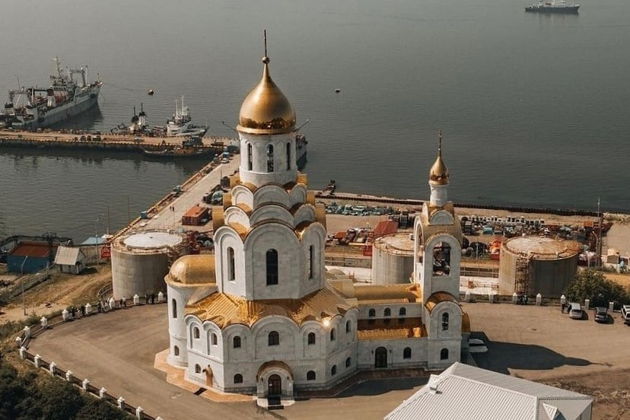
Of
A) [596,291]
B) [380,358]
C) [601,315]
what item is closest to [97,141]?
[380,358]

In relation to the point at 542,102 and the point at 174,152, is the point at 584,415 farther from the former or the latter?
the point at 542,102

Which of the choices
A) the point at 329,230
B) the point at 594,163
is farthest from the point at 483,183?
the point at 329,230

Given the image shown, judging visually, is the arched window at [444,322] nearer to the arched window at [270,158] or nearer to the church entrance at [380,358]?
the church entrance at [380,358]

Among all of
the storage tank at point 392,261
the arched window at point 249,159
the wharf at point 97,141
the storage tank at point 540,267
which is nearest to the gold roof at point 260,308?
the arched window at point 249,159

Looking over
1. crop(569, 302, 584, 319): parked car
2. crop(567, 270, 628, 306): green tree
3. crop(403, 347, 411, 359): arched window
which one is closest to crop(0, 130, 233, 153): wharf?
crop(567, 270, 628, 306): green tree

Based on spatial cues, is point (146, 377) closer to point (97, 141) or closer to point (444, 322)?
point (444, 322)
